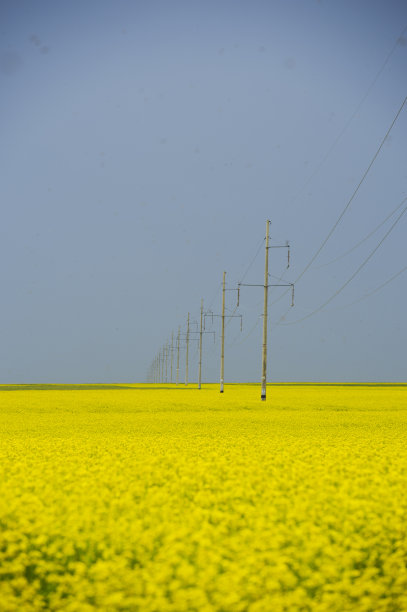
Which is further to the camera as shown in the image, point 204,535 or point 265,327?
point 265,327

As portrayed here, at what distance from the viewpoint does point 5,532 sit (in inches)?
291

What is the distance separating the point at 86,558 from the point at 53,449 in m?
7.70

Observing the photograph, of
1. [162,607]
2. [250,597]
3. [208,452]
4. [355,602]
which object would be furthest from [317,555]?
[208,452]

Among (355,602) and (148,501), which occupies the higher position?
(148,501)

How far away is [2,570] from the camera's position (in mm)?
6840

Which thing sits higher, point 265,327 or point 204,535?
point 265,327

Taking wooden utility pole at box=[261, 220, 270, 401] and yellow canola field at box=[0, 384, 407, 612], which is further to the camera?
wooden utility pole at box=[261, 220, 270, 401]

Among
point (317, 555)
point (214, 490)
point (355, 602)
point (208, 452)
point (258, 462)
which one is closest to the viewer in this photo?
point (355, 602)

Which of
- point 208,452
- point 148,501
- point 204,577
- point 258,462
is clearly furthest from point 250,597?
point 208,452

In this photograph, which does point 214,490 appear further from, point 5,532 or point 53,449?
point 53,449

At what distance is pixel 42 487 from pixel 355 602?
4.85 meters

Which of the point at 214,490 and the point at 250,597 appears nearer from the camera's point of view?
the point at 250,597

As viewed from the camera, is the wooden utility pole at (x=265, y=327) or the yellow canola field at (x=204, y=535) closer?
the yellow canola field at (x=204, y=535)

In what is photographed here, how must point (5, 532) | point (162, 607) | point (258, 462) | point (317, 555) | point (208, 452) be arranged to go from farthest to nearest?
point (208, 452), point (258, 462), point (5, 532), point (317, 555), point (162, 607)
